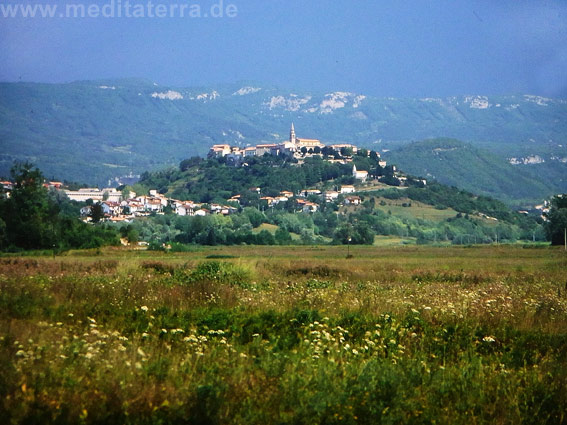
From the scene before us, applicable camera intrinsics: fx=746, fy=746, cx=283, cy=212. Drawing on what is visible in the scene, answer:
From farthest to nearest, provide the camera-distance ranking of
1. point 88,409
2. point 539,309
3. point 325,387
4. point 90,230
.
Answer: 1. point 90,230
2. point 539,309
3. point 325,387
4. point 88,409

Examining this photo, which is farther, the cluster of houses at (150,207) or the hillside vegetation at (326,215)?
the cluster of houses at (150,207)

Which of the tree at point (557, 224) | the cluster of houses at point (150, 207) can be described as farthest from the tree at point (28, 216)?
the cluster of houses at point (150, 207)

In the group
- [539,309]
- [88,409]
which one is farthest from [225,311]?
[539,309]

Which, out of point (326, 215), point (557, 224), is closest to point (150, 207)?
point (326, 215)

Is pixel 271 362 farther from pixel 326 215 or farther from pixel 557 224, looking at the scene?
pixel 326 215

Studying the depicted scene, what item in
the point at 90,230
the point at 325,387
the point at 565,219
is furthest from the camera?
the point at 565,219

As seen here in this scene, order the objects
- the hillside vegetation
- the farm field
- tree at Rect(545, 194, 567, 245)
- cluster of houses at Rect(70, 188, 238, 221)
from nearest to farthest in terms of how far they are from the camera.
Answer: the farm field < tree at Rect(545, 194, 567, 245) < the hillside vegetation < cluster of houses at Rect(70, 188, 238, 221)

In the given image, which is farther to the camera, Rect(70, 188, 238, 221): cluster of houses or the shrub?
Rect(70, 188, 238, 221): cluster of houses

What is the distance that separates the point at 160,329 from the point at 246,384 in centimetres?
276

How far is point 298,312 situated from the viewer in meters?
11.2

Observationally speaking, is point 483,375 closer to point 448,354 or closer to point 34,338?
point 448,354

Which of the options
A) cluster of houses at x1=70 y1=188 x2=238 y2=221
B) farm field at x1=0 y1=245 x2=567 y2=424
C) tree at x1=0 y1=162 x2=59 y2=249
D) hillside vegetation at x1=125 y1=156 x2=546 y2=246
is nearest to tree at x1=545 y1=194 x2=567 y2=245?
hillside vegetation at x1=125 y1=156 x2=546 y2=246

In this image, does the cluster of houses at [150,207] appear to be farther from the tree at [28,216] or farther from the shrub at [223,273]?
the shrub at [223,273]

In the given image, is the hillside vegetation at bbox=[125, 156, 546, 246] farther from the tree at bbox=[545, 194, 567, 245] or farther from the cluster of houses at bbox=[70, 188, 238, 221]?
the tree at bbox=[545, 194, 567, 245]
